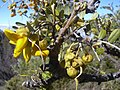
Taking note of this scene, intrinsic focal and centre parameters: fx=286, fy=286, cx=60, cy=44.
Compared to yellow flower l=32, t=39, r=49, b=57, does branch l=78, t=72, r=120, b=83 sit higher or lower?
lower

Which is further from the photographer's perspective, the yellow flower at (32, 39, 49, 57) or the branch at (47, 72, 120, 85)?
the branch at (47, 72, 120, 85)

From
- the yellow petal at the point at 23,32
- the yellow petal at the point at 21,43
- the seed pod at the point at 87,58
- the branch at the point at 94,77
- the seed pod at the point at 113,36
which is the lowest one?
the branch at the point at 94,77

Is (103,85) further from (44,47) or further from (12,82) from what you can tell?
(44,47)

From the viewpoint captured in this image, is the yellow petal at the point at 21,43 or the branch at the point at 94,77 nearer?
the yellow petal at the point at 21,43

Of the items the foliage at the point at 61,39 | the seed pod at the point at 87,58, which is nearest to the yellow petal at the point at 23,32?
the foliage at the point at 61,39

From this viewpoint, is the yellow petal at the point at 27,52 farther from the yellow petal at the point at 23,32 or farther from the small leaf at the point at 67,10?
the small leaf at the point at 67,10

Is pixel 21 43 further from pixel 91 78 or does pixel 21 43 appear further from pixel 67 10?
pixel 91 78

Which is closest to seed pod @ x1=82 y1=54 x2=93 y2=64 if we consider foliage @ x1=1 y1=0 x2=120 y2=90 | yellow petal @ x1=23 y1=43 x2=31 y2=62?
foliage @ x1=1 y1=0 x2=120 y2=90

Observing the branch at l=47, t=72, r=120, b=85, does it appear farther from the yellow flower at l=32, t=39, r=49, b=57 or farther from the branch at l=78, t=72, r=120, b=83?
the yellow flower at l=32, t=39, r=49, b=57

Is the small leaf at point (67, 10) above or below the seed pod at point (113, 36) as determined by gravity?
above

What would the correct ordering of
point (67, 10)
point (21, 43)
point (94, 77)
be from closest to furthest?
1. point (21, 43)
2. point (67, 10)
3. point (94, 77)

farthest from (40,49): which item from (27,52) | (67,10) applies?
(67,10)

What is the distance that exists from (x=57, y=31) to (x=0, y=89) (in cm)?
703

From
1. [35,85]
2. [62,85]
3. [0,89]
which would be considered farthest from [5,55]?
[35,85]
